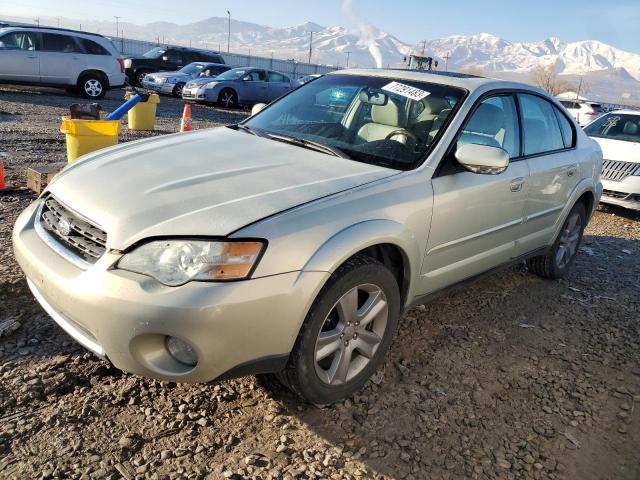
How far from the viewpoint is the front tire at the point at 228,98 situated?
16.5 metres

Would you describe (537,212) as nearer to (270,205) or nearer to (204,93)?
(270,205)

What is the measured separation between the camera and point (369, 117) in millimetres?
3416

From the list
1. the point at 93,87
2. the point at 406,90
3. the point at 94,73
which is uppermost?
the point at 406,90

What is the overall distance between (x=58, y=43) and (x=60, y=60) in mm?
455

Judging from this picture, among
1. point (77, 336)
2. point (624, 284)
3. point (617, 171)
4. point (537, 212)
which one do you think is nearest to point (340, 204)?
point (77, 336)

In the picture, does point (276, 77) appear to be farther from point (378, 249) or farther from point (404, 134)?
point (378, 249)

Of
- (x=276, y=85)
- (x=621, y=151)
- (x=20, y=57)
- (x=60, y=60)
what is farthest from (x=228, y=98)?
(x=621, y=151)

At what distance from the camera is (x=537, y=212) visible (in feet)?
12.7

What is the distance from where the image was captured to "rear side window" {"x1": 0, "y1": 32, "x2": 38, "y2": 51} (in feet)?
44.7

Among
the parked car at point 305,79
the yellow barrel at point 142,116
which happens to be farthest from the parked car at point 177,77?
the yellow barrel at point 142,116

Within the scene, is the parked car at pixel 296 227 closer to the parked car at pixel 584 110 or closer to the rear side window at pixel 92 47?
the rear side window at pixel 92 47

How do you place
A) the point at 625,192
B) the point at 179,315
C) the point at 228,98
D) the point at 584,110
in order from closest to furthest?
the point at 179,315, the point at 625,192, the point at 228,98, the point at 584,110

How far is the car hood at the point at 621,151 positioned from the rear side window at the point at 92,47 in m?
12.7

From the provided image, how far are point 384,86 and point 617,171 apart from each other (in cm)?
543
